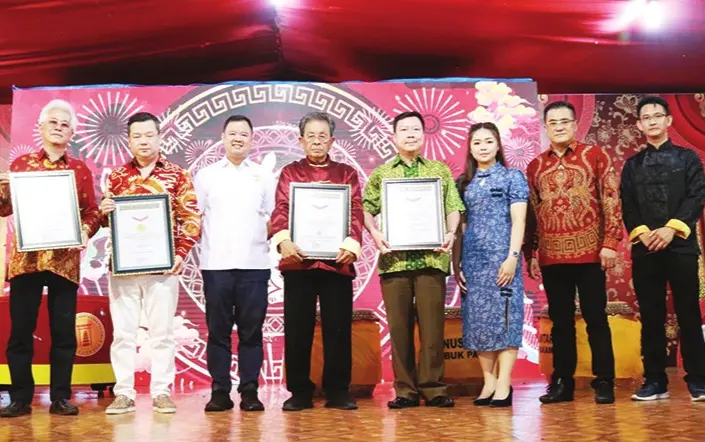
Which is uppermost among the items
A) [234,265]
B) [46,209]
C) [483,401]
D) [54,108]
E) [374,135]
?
[374,135]

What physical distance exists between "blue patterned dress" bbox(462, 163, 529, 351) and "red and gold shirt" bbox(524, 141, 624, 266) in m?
0.17

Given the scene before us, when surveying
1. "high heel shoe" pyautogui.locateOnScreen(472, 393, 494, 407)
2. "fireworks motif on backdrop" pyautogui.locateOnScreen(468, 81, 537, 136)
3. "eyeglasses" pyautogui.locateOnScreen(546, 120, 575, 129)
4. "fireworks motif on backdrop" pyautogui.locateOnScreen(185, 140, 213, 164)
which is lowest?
"high heel shoe" pyautogui.locateOnScreen(472, 393, 494, 407)

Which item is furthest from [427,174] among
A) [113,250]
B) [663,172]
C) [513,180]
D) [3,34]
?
[3,34]

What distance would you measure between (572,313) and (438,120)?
2.24 metres

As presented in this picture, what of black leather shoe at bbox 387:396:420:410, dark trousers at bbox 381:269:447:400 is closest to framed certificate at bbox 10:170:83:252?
dark trousers at bbox 381:269:447:400

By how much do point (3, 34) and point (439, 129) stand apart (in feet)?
10.0

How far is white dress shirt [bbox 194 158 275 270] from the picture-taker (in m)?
3.99

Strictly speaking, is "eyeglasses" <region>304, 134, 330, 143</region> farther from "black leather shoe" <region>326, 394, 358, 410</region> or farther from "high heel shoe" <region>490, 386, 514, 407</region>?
"high heel shoe" <region>490, 386, 514, 407</region>

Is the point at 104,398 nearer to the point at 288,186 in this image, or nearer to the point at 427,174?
the point at 288,186

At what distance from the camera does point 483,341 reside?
12.8 feet

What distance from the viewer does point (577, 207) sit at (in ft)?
13.0

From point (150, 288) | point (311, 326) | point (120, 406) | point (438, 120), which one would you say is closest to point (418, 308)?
point (311, 326)

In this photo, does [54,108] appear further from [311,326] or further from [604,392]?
[604,392]

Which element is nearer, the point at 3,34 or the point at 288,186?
the point at 288,186
